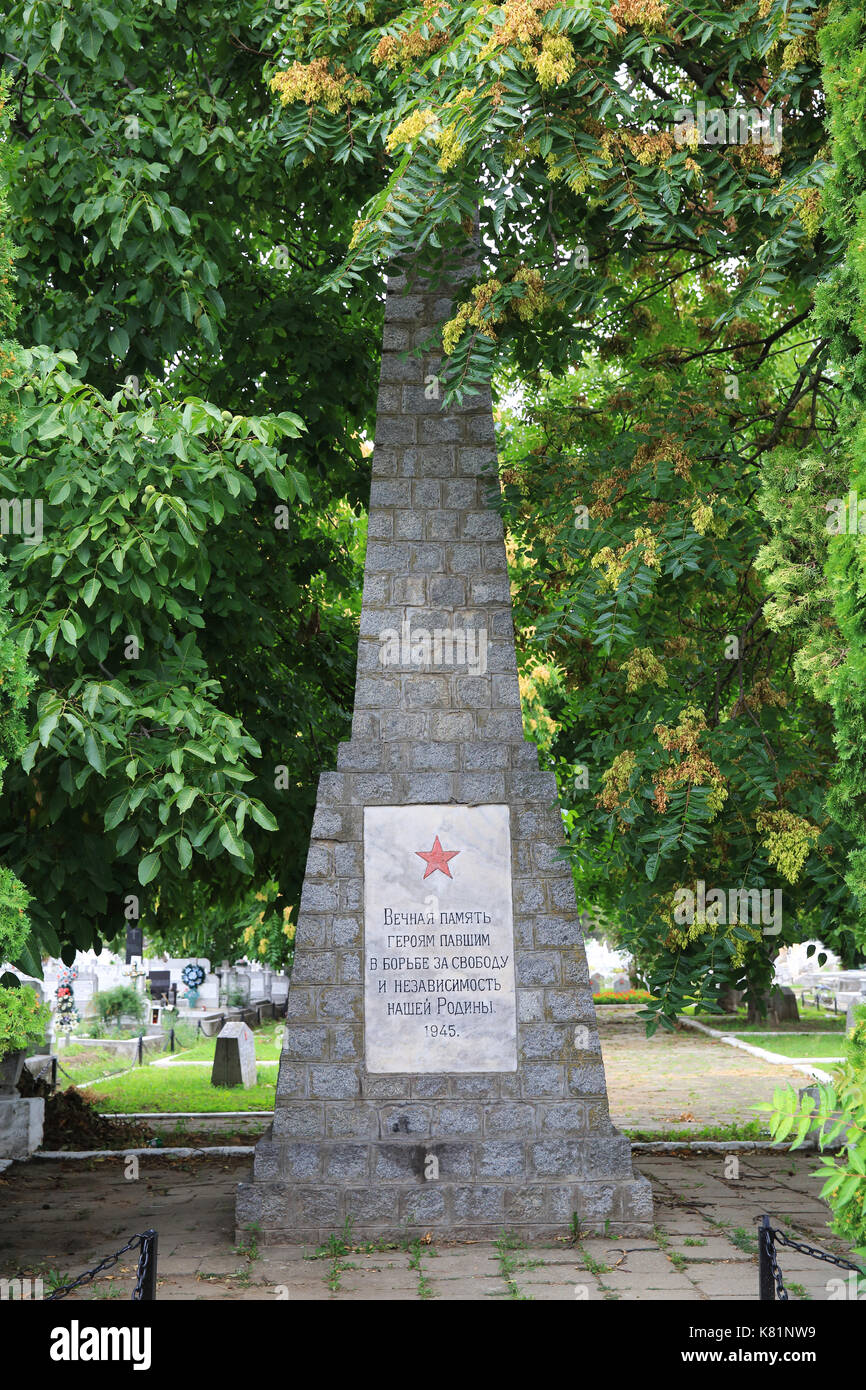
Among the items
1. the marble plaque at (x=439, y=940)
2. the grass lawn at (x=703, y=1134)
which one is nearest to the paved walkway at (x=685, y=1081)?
the grass lawn at (x=703, y=1134)

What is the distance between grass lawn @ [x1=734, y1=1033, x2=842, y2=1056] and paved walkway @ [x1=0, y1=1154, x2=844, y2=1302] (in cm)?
1051

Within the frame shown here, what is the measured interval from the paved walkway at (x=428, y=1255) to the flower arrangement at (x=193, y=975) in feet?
64.8

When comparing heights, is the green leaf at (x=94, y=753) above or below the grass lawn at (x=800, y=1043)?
above

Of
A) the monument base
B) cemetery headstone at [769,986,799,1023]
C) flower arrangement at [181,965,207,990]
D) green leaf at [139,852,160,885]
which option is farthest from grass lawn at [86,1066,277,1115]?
cemetery headstone at [769,986,799,1023]

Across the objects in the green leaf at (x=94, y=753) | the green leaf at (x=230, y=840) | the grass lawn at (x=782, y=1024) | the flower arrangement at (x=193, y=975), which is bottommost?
the grass lawn at (x=782, y=1024)

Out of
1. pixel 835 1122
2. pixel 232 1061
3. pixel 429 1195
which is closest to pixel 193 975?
pixel 232 1061

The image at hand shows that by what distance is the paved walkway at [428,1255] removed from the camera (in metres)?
6.11

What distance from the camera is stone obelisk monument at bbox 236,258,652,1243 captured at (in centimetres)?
719

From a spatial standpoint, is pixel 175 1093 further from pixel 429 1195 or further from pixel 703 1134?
pixel 429 1195

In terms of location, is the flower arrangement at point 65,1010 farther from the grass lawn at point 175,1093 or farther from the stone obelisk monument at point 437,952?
the stone obelisk monument at point 437,952

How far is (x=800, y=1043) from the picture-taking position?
21.0 m

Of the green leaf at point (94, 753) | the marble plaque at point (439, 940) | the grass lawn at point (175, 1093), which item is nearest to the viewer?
the green leaf at point (94, 753)

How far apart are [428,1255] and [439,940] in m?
1.76

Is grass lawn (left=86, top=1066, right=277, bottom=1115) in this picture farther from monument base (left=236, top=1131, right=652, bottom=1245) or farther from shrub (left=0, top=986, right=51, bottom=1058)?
shrub (left=0, top=986, right=51, bottom=1058)
